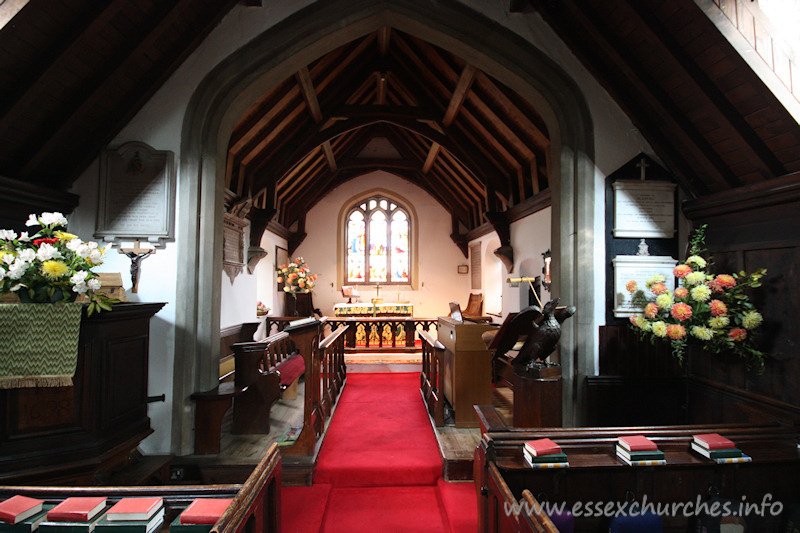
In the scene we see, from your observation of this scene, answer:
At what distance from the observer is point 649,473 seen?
1.97 m

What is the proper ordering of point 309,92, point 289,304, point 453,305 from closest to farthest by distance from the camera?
1. point 453,305
2. point 309,92
3. point 289,304

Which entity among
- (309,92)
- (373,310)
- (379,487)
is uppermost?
(309,92)

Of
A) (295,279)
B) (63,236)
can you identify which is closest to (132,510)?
(63,236)

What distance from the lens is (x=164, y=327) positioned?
10.3ft

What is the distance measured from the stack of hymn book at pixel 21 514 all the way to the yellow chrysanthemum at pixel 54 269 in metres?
1.13

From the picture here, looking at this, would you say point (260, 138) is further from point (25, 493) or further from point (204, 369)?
point (25, 493)

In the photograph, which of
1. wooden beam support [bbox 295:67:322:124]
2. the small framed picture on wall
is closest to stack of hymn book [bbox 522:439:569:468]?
wooden beam support [bbox 295:67:322:124]

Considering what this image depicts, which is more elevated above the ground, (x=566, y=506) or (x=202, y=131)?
(x=202, y=131)

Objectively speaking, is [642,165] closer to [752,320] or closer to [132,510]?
[752,320]

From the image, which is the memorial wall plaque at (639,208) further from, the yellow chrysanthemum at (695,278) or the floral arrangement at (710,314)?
the yellow chrysanthemum at (695,278)

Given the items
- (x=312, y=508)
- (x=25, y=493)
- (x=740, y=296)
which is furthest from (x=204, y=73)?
(x=740, y=296)

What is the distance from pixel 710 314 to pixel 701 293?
8.4 inches

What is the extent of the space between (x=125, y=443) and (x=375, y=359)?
442 cm

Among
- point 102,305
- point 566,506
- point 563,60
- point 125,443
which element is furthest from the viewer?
point 563,60
